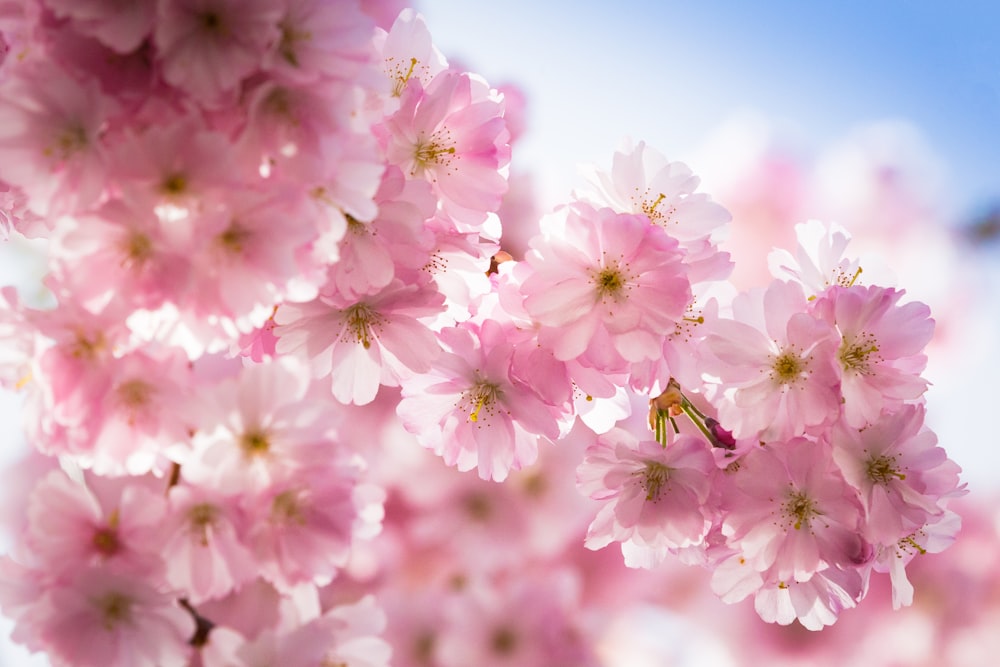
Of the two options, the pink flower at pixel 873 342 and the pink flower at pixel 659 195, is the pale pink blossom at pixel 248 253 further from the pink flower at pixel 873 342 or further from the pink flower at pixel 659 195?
the pink flower at pixel 873 342

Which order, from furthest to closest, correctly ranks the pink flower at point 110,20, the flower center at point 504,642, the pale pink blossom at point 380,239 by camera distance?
the flower center at point 504,642, the pale pink blossom at point 380,239, the pink flower at point 110,20

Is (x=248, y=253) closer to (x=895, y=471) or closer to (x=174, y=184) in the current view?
(x=174, y=184)

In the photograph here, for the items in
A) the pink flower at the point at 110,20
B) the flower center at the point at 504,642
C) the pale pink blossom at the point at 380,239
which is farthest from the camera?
the flower center at the point at 504,642

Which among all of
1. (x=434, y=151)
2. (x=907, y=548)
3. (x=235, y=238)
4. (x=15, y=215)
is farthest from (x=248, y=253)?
(x=907, y=548)

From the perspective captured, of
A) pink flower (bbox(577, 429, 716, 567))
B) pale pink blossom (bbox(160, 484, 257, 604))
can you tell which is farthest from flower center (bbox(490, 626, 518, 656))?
pale pink blossom (bbox(160, 484, 257, 604))

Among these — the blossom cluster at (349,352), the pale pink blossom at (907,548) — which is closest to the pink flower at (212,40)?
the blossom cluster at (349,352)

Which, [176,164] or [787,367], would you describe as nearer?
[176,164]

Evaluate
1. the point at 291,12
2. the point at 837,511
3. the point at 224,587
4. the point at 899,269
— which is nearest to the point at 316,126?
the point at 291,12
